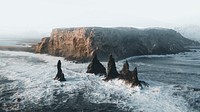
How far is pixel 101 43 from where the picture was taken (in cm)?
10325

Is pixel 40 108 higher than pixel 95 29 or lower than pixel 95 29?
lower

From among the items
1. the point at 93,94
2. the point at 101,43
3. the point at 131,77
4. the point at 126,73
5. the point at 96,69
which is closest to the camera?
the point at 93,94

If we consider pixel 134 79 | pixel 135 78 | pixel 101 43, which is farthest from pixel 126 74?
pixel 101 43

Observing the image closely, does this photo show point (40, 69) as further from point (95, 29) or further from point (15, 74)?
point (95, 29)

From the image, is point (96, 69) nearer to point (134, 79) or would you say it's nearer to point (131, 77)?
point (131, 77)

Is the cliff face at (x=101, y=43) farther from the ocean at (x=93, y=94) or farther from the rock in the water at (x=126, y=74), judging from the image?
the rock in the water at (x=126, y=74)

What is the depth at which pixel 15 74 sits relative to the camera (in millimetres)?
66938

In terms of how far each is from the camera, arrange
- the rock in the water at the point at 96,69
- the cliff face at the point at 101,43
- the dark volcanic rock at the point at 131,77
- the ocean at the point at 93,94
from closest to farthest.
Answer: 1. the ocean at the point at 93,94
2. the dark volcanic rock at the point at 131,77
3. the rock in the water at the point at 96,69
4. the cliff face at the point at 101,43

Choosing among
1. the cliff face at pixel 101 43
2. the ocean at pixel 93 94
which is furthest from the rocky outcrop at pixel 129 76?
the cliff face at pixel 101 43

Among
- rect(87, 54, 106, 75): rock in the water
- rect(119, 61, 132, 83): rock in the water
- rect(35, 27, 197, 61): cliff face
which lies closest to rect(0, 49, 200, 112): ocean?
rect(119, 61, 132, 83): rock in the water

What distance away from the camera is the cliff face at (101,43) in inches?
3949

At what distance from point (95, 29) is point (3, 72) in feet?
156

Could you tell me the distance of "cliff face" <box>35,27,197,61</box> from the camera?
329 ft

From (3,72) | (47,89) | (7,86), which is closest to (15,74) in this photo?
(3,72)
